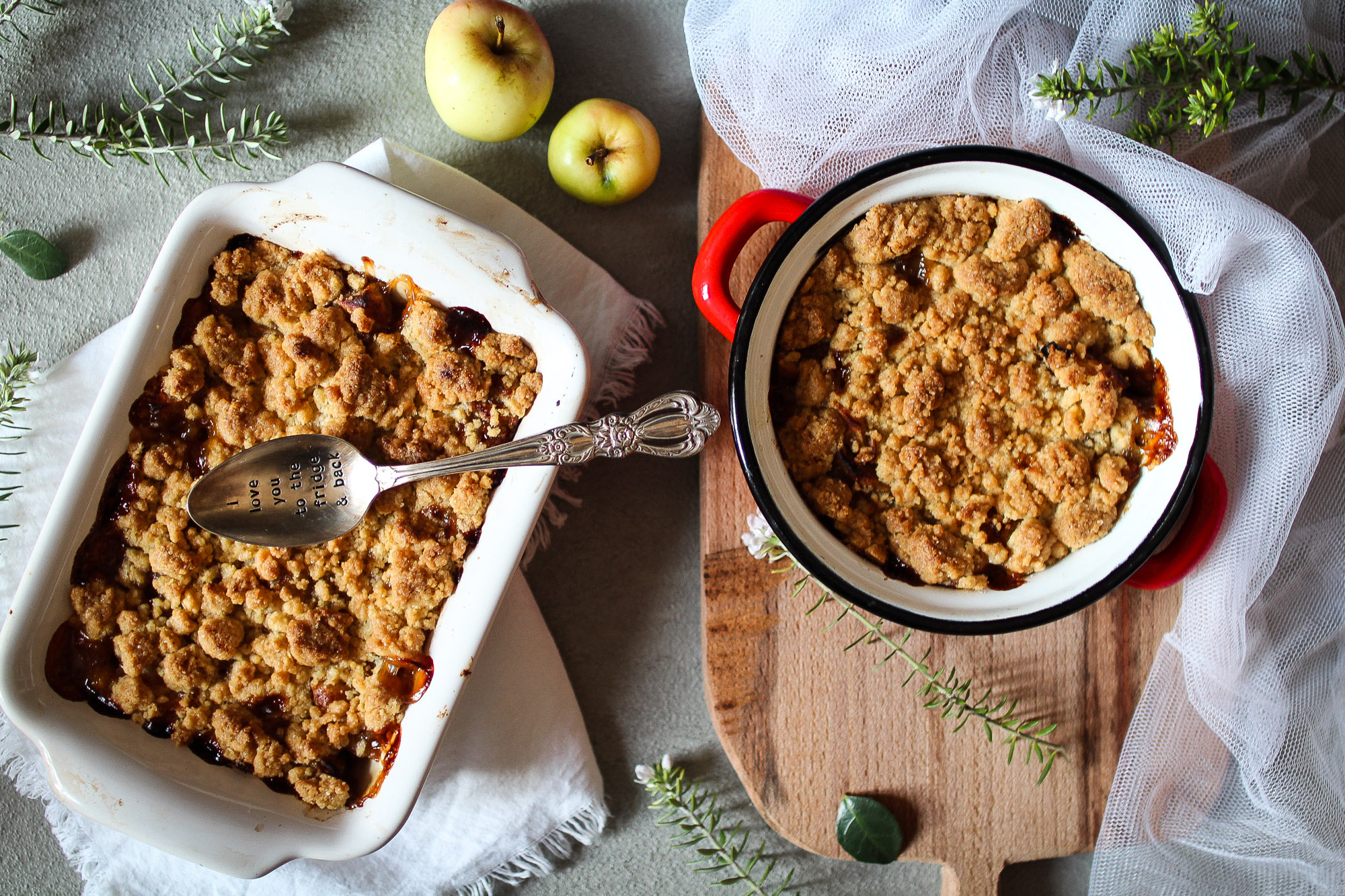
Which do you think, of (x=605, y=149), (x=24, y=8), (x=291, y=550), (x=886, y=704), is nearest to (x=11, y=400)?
(x=291, y=550)

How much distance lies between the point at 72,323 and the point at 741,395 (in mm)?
1230

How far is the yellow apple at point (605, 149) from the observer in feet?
4.33

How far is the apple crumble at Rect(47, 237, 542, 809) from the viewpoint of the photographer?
3.93 feet

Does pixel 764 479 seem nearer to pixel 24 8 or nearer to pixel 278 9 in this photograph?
pixel 278 9

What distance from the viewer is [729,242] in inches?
45.6

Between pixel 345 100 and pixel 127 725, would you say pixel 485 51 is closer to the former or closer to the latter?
pixel 345 100

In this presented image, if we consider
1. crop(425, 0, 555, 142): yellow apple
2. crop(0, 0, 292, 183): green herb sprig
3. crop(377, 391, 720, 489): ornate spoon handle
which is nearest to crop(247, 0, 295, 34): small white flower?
crop(0, 0, 292, 183): green herb sprig

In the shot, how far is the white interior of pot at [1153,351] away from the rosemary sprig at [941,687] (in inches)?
5.2

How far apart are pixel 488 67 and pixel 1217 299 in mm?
1243

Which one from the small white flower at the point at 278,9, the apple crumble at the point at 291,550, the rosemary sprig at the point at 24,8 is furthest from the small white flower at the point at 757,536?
the rosemary sprig at the point at 24,8

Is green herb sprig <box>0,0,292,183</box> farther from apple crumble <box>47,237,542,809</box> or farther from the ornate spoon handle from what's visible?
the ornate spoon handle

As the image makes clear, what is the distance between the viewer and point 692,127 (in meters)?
1.43

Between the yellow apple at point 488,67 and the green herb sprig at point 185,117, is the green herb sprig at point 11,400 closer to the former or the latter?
the green herb sprig at point 185,117

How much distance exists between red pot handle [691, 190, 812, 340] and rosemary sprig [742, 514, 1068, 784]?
0.35 m
